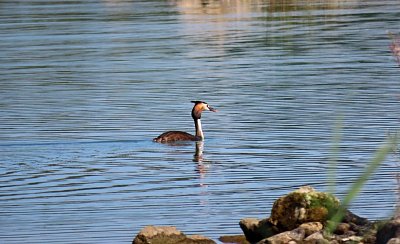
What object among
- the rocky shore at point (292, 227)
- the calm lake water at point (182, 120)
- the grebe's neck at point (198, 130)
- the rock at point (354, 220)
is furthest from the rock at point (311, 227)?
the grebe's neck at point (198, 130)

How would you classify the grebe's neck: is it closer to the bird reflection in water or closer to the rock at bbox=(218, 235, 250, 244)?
the bird reflection in water

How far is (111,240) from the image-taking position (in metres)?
11.4

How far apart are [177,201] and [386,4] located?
3760 centimetres

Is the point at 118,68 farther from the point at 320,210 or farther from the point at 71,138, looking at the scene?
the point at 320,210

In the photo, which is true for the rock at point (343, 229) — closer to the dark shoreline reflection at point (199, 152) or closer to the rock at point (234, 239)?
the rock at point (234, 239)

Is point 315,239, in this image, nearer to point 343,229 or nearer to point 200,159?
point 343,229

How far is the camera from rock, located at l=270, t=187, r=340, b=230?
10.8 metres

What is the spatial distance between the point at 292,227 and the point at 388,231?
1578 mm

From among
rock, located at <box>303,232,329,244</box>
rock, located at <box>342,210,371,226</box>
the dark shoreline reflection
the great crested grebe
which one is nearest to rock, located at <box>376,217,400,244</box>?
rock, located at <box>303,232,329,244</box>

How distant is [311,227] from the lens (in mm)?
10484

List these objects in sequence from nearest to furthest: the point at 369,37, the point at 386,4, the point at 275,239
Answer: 1. the point at 275,239
2. the point at 369,37
3. the point at 386,4

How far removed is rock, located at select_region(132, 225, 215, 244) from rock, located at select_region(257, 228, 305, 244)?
635 mm

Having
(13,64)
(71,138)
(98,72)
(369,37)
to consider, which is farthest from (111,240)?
(369,37)

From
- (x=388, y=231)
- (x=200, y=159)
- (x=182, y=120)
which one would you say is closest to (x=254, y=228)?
(x=388, y=231)
